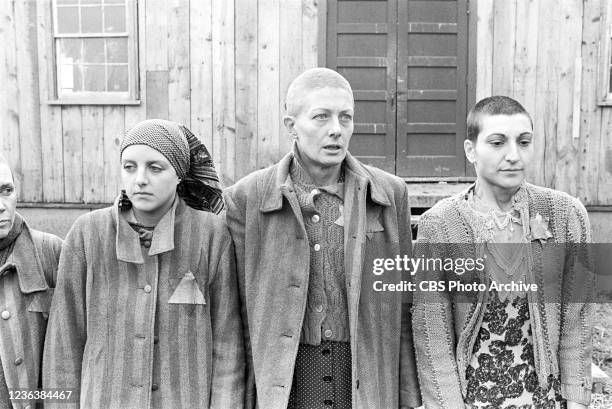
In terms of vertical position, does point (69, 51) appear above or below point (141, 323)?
above

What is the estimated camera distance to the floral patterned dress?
2.29 meters

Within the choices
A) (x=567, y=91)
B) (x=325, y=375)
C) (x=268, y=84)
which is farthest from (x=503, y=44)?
(x=325, y=375)

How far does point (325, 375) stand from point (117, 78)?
5413 mm

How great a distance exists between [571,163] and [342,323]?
16.6 ft

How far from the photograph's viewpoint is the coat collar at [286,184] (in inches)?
94.2

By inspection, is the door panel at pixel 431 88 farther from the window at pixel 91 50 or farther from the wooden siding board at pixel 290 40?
the window at pixel 91 50

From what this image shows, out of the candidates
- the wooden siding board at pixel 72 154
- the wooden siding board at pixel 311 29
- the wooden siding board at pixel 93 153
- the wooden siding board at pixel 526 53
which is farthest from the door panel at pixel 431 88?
the wooden siding board at pixel 72 154

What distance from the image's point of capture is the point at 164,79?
Answer: 6660mm

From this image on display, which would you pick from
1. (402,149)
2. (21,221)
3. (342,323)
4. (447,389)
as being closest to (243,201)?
(342,323)

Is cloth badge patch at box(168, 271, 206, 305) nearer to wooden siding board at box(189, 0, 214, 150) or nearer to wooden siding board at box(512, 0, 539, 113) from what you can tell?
wooden siding board at box(189, 0, 214, 150)

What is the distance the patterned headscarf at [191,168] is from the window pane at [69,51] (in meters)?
4.98

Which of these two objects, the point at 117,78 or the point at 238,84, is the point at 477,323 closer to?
the point at 238,84

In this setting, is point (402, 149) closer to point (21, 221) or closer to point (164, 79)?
point (164, 79)

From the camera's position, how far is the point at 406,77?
6645 mm
